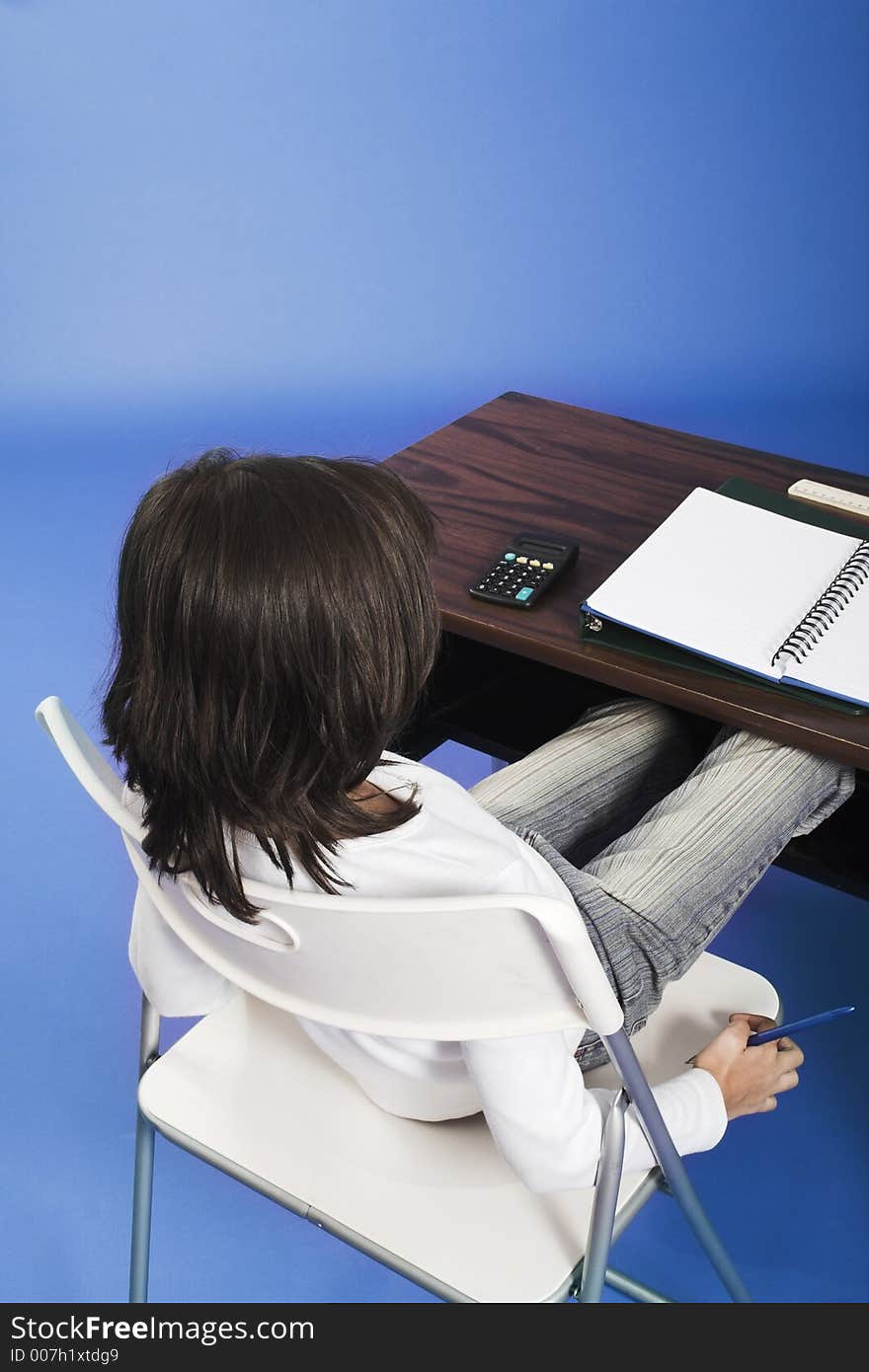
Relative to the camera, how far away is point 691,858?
3.79 ft

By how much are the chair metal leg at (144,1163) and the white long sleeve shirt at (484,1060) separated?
18cm

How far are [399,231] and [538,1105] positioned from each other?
2661 mm

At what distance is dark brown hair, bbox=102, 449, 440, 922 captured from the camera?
792mm

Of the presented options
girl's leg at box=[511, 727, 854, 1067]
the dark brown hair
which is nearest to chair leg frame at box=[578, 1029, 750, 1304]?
girl's leg at box=[511, 727, 854, 1067]

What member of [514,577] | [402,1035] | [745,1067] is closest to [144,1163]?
[402,1035]

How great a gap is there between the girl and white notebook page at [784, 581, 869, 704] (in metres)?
0.21

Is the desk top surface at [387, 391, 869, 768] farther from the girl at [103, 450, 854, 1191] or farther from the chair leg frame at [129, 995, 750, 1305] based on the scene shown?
the chair leg frame at [129, 995, 750, 1305]

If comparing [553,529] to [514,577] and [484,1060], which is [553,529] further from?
[484,1060]

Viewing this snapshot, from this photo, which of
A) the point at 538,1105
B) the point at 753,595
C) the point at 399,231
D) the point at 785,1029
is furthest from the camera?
the point at 399,231

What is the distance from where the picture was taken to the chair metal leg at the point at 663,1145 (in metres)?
0.88

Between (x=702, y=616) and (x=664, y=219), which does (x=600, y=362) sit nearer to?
(x=664, y=219)

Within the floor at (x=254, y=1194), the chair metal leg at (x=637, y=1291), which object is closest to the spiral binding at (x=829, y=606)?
the chair metal leg at (x=637, y=1291)

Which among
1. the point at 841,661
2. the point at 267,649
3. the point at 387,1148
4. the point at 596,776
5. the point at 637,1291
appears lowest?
the point at 637,1291

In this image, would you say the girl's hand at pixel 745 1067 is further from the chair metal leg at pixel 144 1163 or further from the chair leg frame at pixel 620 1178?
the chair metal leg at pixel 144 1163
